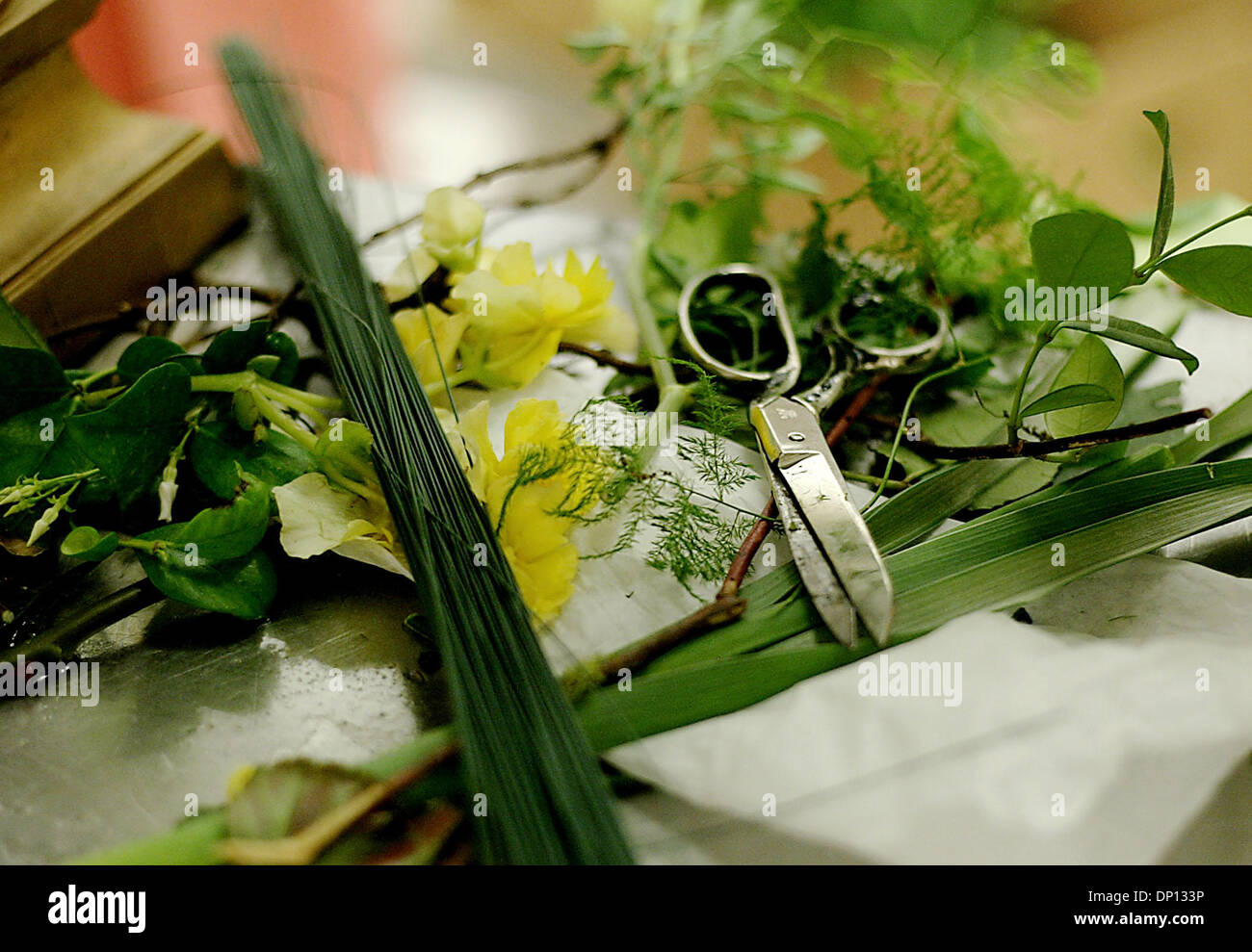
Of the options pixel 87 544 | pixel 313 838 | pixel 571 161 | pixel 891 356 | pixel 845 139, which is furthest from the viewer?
pixel 571 161

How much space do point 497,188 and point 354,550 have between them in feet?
1.70

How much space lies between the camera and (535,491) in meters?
0.50

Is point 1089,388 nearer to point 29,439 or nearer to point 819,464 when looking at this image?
point 819,464

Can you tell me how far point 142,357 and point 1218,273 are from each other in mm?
580

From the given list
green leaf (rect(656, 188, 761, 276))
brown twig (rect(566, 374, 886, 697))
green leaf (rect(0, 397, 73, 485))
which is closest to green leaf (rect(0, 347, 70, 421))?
green leaf (rect(0, 397, 73, 485))


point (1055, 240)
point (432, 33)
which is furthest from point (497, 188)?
point (1055, 240)

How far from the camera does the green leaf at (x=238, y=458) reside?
51 centimetres

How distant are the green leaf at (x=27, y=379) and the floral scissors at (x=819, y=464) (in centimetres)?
37

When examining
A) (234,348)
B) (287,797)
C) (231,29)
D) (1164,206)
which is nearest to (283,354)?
(234,348)

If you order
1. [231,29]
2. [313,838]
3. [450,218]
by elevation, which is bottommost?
[313,838]

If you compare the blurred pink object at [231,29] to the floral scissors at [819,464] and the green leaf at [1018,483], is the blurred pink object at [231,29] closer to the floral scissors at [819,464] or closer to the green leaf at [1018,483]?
the floral scissors at [819,464]

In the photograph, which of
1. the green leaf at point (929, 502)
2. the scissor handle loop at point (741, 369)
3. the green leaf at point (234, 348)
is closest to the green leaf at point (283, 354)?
the green leaf at point (234, 348)

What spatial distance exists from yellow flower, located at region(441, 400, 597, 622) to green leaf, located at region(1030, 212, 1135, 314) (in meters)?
0.25

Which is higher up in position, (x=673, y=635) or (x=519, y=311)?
(x=519, y=311)
